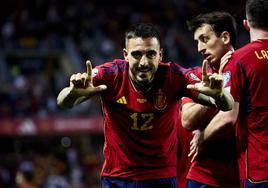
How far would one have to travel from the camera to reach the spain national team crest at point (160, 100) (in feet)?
16.1

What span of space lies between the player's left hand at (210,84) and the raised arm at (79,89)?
0.72m

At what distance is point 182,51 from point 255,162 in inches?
663

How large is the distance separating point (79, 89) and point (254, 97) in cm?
120

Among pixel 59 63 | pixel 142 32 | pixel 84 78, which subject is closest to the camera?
pixel 84 78

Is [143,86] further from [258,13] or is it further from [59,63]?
[59,63]

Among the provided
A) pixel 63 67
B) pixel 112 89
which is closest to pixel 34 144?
pixel 63 67

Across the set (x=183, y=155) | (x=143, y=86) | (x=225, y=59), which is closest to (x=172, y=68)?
(x=143, y=86)

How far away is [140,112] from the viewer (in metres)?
4.87

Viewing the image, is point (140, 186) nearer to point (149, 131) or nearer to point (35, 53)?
point (149, 131)

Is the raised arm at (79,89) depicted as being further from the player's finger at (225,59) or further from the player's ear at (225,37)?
the player's ear at (225,37)

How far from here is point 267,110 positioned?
4.38 m

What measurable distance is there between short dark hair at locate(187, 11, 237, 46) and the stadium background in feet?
35.7

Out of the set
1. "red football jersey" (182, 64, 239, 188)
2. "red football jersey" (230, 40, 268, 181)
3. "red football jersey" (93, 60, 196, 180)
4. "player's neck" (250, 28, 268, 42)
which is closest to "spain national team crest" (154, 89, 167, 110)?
"red football jersey" (93, 60, 196, 180)

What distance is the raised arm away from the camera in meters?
4.50
